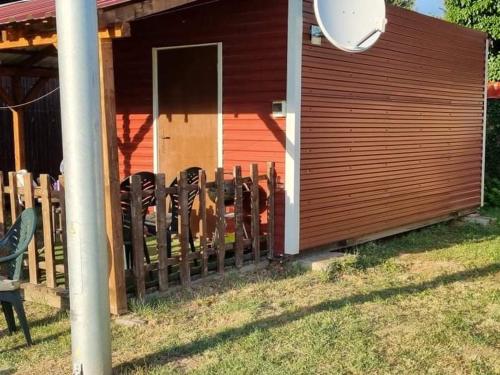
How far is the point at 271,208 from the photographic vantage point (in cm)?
645

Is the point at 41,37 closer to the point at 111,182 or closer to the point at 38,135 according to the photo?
the point at 111,182

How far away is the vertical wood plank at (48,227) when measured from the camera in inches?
200

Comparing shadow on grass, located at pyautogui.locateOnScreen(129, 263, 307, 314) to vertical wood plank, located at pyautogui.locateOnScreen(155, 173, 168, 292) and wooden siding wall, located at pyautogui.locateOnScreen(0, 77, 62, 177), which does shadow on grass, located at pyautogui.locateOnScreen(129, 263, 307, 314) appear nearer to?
vertical wood plank, located at pyautogui.locateOnScreen(155, 173, 168, 292)

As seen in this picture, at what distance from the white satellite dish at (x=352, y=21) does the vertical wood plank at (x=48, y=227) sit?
8.76 feet

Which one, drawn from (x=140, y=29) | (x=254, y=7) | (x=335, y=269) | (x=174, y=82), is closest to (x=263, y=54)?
(x=254, y=7)

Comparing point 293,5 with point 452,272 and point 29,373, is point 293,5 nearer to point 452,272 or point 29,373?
point 452,272

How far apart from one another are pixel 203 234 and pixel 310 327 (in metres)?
1.61

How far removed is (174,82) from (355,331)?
13.3 ft

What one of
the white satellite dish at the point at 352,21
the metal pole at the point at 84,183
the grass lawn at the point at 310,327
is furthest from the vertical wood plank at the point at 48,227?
the white satellite dish at the point at 352,21

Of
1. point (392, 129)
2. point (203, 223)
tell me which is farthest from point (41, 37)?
point (392, 129)

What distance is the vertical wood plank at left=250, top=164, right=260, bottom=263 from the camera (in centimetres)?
621

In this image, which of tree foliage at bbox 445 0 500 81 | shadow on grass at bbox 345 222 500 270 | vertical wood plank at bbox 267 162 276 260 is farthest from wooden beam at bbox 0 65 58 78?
tree foliage at bbox 445 0 500 81

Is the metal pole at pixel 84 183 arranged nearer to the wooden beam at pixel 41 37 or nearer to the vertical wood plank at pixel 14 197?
the wooden beam at pixel 41 37

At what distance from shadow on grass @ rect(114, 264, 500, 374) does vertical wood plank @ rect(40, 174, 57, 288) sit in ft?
5.07
